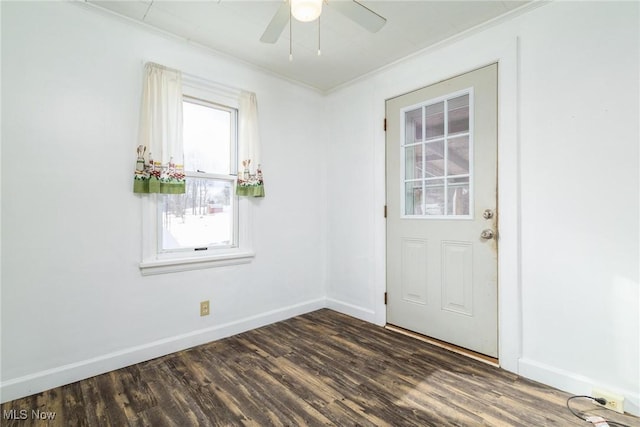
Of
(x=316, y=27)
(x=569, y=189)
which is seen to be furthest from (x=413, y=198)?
(x=316, y=27)

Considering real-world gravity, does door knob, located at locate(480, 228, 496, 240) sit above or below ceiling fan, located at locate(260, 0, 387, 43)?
below

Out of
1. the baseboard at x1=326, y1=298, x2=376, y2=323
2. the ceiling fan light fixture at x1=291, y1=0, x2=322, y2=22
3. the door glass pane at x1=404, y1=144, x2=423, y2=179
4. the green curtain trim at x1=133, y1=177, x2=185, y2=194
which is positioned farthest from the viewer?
the baseboard at x1=326, y1=298, x2=376, y2=323

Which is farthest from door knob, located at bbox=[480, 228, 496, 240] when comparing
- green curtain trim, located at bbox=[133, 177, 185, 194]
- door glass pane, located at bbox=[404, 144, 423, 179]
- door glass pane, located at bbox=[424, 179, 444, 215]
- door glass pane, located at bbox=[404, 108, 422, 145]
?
green curtain trim, located at bbox=[133, 177, 185, 194]

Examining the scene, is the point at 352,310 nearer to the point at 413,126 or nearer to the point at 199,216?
the point at 199,216

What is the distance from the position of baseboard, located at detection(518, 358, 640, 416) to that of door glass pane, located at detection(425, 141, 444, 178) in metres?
1.48

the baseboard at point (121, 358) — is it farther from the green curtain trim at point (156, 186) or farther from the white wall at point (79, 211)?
the green curtain trim at point (156, 186)

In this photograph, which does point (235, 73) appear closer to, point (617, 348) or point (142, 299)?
point (142, 299)

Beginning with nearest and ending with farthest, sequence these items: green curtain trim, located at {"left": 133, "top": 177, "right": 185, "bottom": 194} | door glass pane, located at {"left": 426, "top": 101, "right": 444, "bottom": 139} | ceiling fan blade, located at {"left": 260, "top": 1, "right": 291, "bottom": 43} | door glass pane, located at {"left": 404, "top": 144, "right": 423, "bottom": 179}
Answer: ceiling fan blade, located at {"left": 260, "top": 1, "right": 291, "bottom": 43}, green curtain trim, located at {"left": 133, "top": 177, "right": 185, "bottom": 194}, door glass pane, located at {"left": 426, "top": 101, "right": 444, "bottom": 139}, door glass pane, located at {"left": 404, "top": 144, "right": 423, "bottom": 179}

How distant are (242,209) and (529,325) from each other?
2.41 metres

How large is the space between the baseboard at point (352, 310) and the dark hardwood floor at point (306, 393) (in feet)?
1.82

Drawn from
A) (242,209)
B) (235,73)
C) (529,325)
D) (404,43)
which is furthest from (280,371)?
(404,43)

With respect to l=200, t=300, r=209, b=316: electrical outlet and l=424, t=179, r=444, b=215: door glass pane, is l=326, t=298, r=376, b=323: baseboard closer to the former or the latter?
l=424, t=179, r=444, b=215: door glass pane

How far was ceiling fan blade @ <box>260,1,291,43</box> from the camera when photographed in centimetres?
161

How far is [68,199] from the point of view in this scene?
2.04 meters
